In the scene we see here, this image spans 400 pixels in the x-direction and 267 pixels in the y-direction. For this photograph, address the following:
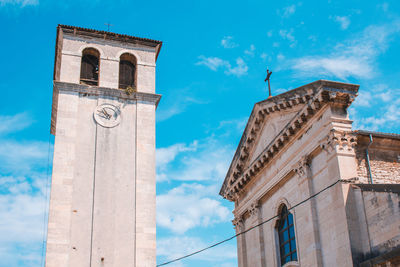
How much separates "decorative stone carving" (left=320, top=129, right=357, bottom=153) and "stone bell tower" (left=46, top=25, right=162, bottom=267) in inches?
308

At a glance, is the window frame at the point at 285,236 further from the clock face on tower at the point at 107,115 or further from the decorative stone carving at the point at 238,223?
the clock face on tower at the point at 107,115

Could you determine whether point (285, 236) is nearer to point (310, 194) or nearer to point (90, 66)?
point (310, 194)

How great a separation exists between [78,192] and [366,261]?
10873 mm

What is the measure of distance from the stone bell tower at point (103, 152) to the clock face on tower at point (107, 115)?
0.04 meters

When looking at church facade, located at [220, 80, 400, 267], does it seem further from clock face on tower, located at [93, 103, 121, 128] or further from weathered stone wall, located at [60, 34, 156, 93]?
clock face on tower, located at [93, 103, 121, 128]

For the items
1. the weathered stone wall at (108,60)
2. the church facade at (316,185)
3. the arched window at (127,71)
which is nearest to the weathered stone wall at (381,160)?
the church facade at (316,185)

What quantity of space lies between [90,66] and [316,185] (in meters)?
11.8

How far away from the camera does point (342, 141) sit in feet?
50.5

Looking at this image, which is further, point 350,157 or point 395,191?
point 350,157

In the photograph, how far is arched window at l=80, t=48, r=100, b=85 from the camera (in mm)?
22484

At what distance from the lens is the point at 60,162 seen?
19.5m

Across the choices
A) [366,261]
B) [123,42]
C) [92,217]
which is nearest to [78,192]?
[92,217]

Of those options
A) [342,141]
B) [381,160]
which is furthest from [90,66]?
[381,160]

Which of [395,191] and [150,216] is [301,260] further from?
[150,216]
